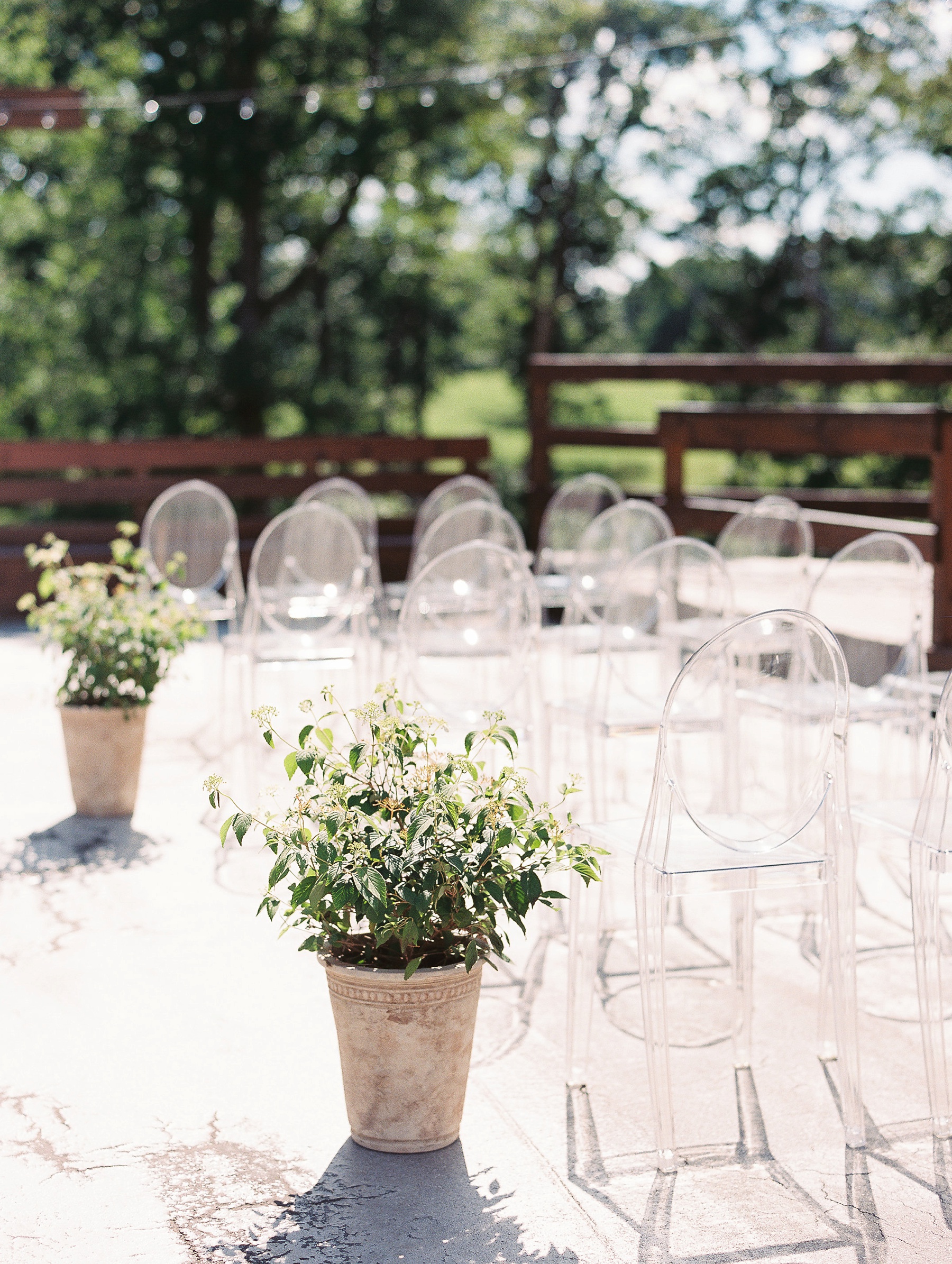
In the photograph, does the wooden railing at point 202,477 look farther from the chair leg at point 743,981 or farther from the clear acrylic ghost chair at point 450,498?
the chair leg at point 743,981

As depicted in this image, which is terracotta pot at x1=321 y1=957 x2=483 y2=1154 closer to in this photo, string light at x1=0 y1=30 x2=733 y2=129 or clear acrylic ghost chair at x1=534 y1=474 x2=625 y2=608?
clear acrylic ghost chair at x1=534 y1=474 x2=625 y2=608

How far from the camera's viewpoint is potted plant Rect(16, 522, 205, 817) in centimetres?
421

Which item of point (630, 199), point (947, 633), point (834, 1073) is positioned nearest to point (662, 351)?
point (630, 199)

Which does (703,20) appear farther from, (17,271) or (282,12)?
(17,271)

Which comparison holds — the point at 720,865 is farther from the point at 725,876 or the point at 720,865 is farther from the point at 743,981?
the point at 743,981

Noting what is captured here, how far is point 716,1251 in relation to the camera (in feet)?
6.66

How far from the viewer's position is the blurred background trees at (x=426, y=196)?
42.2ft

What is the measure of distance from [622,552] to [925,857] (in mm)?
3028

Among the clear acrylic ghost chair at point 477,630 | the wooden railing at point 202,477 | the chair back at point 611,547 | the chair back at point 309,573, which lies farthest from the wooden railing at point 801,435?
the chair back at point 309,573

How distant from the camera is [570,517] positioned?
6.18 metres

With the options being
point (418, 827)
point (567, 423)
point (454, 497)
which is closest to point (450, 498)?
point (454, 497)

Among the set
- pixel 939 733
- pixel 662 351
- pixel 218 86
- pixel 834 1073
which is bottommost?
pixel 834 1073

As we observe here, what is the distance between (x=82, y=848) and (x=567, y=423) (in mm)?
14255

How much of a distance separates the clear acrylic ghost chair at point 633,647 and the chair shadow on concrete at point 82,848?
1158mm
